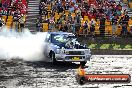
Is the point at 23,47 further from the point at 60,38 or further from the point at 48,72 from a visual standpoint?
the point at 48,72

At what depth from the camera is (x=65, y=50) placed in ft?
70.3

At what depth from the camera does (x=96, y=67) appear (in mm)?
20906

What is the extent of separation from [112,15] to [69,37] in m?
11.4

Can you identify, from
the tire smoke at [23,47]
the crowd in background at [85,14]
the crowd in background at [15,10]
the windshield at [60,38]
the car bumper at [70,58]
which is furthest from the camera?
the crowd in background at [15,10]

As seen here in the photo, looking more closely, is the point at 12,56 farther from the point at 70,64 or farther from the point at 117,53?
the point at 117,53

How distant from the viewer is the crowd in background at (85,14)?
3219 cm

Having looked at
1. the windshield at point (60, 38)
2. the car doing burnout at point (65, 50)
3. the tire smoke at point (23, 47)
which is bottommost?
the tire smoke at point (23, 47)

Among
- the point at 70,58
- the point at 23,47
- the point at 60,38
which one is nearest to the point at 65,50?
the point at 70,58

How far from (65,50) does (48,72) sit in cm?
284

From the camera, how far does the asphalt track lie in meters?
14.9

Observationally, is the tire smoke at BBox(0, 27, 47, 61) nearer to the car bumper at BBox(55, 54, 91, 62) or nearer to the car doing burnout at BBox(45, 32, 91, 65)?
the car doing burnout at BBox(45, 32, 91, 65)

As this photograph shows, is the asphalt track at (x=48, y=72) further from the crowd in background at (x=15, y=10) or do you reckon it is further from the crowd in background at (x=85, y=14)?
the crowd in background at (x=15, y=10)

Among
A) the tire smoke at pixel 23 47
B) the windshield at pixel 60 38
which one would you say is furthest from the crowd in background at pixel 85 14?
the windshield at pixel 60 38

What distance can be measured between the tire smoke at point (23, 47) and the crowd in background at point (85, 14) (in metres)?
5.72
